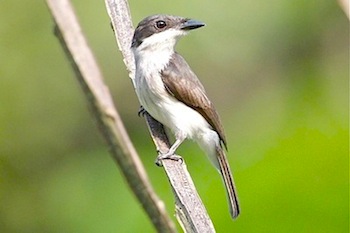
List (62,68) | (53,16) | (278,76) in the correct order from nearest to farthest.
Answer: (53,16)
(62,68)
(278,76)

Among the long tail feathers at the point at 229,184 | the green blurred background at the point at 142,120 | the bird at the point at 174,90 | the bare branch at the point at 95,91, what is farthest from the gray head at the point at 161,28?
the bare branch at the point at 95,91

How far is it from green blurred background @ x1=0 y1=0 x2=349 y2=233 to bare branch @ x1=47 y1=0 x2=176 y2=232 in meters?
1.86

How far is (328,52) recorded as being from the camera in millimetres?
3775

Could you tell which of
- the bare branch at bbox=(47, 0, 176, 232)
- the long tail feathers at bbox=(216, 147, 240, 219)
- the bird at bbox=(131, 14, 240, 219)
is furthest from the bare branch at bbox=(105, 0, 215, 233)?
the bare branch at bbox=(47, 0, 176, 232)

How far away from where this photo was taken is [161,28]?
207cm

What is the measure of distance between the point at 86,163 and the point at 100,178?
0.45 feet

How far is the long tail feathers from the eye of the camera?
1967mm

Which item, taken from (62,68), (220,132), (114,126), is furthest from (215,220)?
(114,126)

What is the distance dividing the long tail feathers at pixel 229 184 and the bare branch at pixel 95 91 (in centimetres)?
156

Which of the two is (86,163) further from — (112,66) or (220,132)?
(220,132)

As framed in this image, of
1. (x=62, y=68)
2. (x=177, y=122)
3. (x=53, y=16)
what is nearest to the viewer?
(x=53, y=16)

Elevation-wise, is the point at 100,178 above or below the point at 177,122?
below

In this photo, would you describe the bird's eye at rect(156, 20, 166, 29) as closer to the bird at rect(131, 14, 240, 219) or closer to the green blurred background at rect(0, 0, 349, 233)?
the bird at rect(131, 14, 240, 219)

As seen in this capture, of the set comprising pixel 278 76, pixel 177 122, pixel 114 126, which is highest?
pixel 114 126
